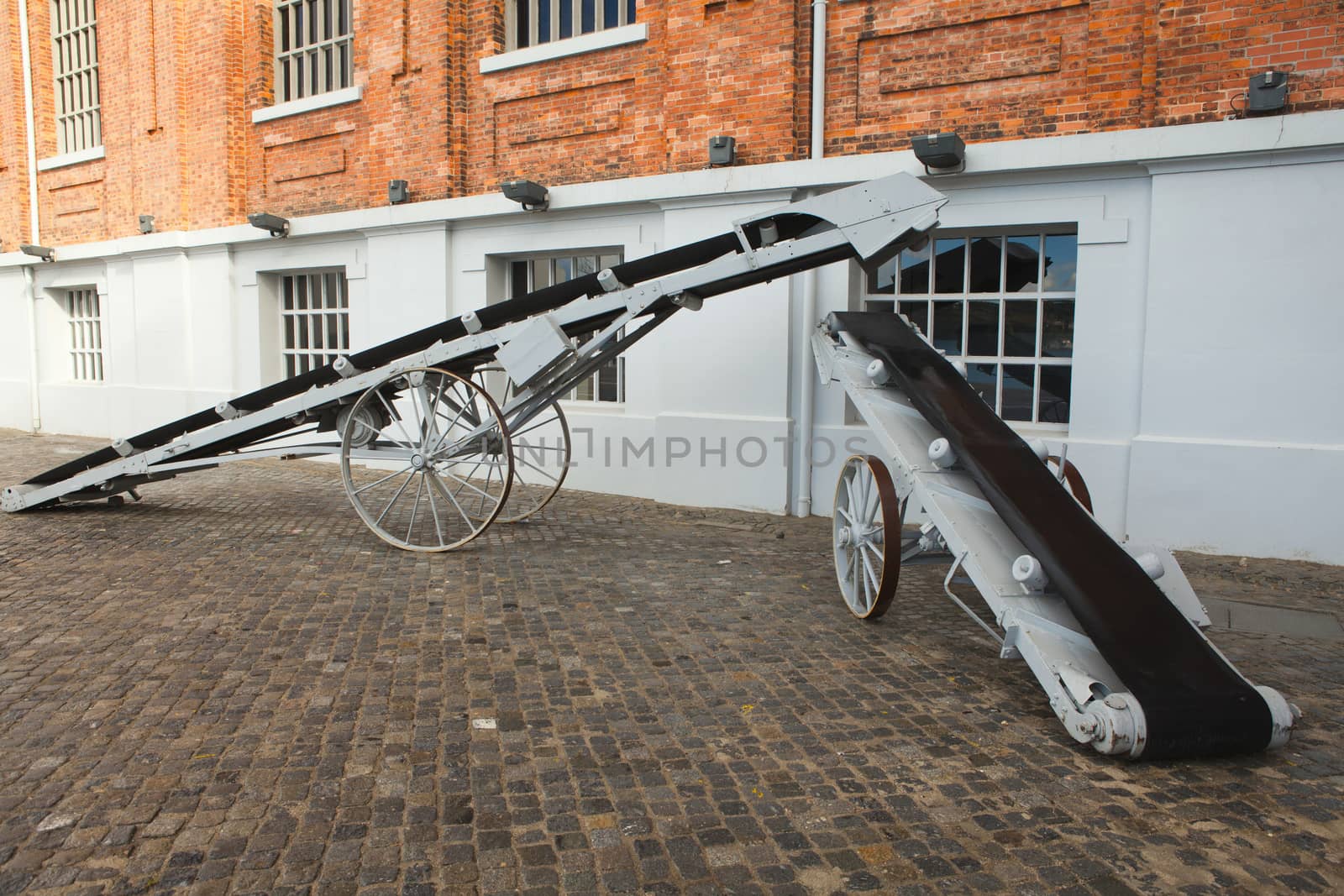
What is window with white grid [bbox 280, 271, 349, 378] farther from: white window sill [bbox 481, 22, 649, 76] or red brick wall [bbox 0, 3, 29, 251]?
red brick wall [bbox 0, 3, 29, 251]

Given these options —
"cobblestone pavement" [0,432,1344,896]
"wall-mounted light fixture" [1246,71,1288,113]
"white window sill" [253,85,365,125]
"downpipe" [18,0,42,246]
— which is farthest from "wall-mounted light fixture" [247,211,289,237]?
"wall-mounted light fixture" [1246,71,1288,113]

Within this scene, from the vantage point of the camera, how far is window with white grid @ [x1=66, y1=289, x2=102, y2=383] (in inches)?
585

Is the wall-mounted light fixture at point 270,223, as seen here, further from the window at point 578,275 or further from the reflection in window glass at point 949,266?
the reflection in window glass at point 949,266

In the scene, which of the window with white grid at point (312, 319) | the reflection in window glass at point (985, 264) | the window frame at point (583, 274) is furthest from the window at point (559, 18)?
the reflection in window glass at point (985, 264)

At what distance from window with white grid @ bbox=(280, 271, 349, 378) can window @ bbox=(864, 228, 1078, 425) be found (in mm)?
7034

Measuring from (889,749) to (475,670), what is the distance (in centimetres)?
188

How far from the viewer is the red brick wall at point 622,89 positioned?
659 cm

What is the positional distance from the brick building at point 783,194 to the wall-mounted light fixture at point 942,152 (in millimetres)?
134

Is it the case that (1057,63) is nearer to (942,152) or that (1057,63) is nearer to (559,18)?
(942,152)

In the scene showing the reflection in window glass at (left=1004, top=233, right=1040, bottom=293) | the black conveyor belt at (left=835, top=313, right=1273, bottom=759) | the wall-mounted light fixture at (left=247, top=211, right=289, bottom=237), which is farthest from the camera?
the wall-mounted light fixture at (left=247, top=211, right=289, bottom=237)

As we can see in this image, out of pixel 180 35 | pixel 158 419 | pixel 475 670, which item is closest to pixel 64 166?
pixel 180 35

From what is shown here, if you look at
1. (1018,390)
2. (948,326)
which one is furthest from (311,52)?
(1018,390)

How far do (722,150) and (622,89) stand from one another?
1.57 m

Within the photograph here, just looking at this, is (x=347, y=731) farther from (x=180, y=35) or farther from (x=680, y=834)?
(x=180, y=35)
